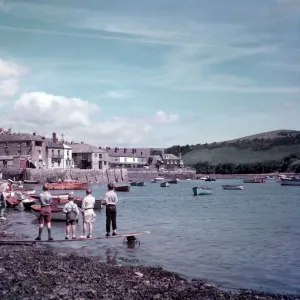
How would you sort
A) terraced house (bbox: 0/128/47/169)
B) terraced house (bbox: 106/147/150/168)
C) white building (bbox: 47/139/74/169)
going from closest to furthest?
terraced house (bbox: 0/128/47/169) → white building (bbox: 47/139/74/169) → terraced house (bbox: 106/147/150/168)

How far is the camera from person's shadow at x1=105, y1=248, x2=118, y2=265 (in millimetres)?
18375

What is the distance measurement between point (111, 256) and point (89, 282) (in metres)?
6.68

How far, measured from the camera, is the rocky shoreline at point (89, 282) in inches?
463

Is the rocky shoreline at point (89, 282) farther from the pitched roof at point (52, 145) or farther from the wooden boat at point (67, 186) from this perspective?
the pitched roof at point (52, 145)

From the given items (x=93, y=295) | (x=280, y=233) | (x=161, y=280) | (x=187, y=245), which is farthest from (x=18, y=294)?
(x=280, y=233)

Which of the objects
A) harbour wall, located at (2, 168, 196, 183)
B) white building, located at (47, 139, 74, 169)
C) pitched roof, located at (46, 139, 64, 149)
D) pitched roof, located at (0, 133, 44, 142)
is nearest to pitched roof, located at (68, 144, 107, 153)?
white building, located at (47, 139, 74, 169)

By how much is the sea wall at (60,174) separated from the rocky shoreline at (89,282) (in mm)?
102017

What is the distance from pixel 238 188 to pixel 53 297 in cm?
9769

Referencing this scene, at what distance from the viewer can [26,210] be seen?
44969mm

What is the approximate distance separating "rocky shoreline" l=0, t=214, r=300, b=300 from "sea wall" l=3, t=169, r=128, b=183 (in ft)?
335

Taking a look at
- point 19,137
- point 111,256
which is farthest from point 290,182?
point 111,256

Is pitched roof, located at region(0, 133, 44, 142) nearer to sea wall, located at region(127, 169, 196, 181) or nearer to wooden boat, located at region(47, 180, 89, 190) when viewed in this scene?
wooden boat, located at region(47, 180, 89, 190)

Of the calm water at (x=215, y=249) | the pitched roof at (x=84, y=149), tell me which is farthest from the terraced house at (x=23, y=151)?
the calm water at (x=215, y=249)

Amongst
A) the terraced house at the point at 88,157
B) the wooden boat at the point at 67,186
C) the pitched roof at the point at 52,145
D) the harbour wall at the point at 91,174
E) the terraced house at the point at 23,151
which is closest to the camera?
the wooden boat at the point at 67,186
